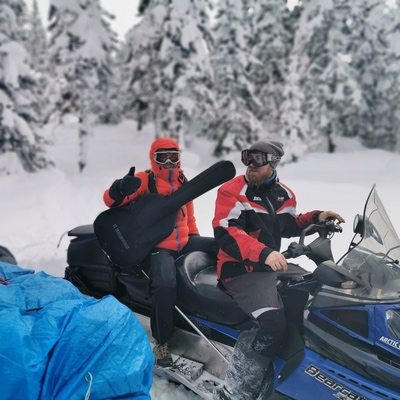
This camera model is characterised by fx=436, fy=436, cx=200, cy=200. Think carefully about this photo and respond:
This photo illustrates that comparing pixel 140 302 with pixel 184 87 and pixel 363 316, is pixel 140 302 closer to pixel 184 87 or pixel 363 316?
pixel 363 316

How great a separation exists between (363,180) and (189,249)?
14.9m

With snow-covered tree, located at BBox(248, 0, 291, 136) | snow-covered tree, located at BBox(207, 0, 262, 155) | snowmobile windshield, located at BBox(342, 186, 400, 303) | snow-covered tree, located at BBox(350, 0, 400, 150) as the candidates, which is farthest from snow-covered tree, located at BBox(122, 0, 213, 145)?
snowmobile windshield, located at BBox(342, 186, 400, 303)

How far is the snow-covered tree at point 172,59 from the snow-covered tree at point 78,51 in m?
1.68

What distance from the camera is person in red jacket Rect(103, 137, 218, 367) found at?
136 inches

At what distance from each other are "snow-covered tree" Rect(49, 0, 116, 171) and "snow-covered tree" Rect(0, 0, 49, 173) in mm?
2590

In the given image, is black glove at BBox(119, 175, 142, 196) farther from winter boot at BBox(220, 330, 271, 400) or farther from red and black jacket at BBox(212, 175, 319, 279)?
winter boot at BBox(220, 330, 271, 400)

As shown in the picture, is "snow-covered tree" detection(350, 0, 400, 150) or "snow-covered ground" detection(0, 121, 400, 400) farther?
"snow-covered tree" detection(350, 0, 400, 150)

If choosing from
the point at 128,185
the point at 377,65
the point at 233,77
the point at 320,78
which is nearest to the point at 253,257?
the point at 128,185

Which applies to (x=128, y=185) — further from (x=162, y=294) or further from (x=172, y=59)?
(x=172, y=59)

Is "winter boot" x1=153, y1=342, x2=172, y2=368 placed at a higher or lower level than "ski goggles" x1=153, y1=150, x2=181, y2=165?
lower

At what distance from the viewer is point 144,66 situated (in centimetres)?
2075

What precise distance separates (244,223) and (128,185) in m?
1.02

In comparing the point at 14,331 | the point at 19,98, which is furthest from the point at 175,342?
the point at 19,98

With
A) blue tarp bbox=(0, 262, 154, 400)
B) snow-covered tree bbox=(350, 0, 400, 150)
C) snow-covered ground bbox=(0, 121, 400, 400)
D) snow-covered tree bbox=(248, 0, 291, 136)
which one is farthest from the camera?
snow-covered tree bbox=(248, 0, 291, 136)
